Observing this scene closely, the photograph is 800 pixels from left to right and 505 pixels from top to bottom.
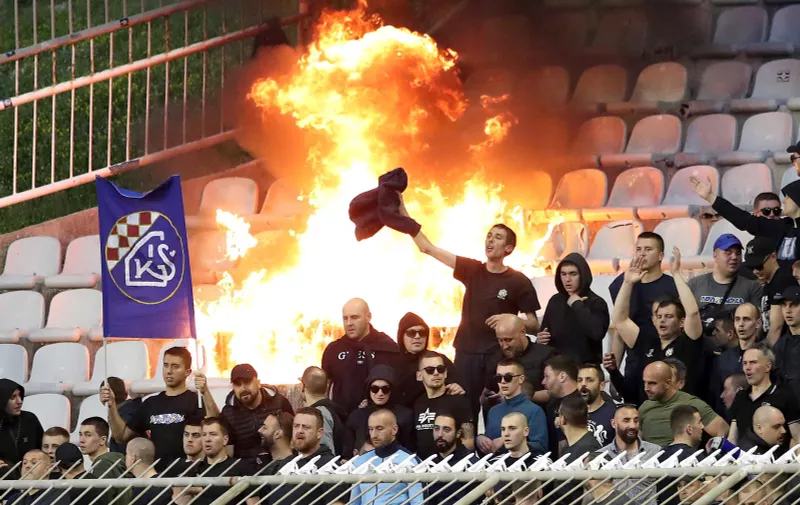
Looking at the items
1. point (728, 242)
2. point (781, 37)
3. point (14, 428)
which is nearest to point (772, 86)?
point (781, 37)

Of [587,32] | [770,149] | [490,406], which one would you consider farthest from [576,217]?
[490,406]

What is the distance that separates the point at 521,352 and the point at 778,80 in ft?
19.8

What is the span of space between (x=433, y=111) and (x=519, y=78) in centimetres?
115

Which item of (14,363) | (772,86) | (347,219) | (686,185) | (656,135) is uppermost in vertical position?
(772,86)

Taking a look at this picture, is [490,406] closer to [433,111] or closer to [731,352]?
[731,352]

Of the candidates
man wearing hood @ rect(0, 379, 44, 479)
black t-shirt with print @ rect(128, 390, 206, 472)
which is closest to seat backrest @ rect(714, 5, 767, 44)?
black t-shirt with print @ rect(128, 390, 206, 472)

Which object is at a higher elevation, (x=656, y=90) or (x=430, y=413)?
(x=656, y=90)

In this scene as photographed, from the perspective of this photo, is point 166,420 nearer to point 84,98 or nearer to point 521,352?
Result: point 521,352

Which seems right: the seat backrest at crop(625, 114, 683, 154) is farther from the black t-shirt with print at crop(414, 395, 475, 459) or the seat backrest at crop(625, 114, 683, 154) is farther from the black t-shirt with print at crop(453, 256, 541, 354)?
the black t-shirt with print at crop(414, 395, 475, 459)

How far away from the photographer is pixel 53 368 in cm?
1386

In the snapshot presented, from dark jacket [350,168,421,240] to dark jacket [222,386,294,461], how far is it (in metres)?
1.48

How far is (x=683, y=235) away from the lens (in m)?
14.0

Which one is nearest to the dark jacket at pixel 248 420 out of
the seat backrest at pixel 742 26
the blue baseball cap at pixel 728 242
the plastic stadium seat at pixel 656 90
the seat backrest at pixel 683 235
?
the blue baseball cap at pixel 728 242

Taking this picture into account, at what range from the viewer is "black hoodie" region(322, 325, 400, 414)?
11.2 metres
